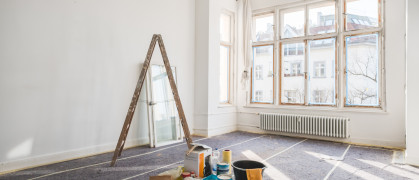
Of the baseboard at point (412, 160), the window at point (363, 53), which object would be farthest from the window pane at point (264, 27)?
the baseboard at point (412, 160)

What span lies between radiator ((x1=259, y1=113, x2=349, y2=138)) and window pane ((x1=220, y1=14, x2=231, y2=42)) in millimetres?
2122

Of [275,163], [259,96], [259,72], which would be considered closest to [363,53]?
[259,72]

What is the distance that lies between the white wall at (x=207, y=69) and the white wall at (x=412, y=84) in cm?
347

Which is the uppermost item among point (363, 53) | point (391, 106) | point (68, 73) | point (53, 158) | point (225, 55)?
point (225, 55)

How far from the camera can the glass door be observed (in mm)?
4547

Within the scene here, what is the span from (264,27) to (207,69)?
197 centimetres

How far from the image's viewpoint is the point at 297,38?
5734 millimetres

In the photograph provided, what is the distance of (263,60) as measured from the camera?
6.26 meters

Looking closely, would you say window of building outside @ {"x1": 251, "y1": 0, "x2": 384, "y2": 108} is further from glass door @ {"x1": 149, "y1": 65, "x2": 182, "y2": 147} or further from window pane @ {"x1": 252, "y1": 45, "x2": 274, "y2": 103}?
glass door @ {"x1": 149, "y1": 65, "x2": 182, "y2": 147}

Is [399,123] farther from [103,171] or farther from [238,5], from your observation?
[103,171]

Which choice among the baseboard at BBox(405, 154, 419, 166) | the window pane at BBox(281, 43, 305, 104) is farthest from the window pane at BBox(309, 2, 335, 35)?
the baseboard at BBox(405, 154, 419, 166)

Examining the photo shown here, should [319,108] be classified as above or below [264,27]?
below

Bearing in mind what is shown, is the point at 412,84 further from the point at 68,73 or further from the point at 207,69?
the point at 68,73

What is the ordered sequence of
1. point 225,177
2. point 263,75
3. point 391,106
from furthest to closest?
point 263,75 < point 391,106 < point 225,177
